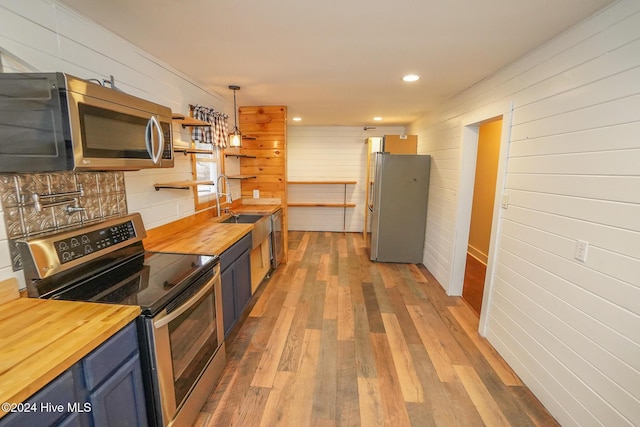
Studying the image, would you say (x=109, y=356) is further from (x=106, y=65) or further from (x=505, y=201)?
(x=505, y=201)

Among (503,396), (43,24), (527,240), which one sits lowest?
(503,396)

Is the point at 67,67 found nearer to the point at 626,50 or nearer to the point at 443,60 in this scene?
the point at 443,60

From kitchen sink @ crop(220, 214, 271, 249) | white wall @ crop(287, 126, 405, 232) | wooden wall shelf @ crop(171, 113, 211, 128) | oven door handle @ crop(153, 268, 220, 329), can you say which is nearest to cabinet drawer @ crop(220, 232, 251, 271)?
oven door handle @ crop(153, 268, 220, 329)

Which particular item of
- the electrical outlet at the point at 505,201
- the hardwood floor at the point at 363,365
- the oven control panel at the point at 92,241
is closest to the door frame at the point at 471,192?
the electrical outlet at the point at 505,201

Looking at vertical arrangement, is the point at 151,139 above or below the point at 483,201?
above

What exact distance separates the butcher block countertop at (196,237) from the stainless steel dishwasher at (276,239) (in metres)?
0.87

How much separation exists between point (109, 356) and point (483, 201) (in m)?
4.60

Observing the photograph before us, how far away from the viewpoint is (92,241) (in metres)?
1.56

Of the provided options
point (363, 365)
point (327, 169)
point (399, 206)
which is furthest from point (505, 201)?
point (327, 169)

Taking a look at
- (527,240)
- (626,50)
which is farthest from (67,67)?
(527,240)

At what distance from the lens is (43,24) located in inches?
57.4

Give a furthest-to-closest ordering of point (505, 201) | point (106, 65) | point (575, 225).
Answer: point (505, 201) < point (106, 65) < point (575, 225)

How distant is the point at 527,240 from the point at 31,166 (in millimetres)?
2915

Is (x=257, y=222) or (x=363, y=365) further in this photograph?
(x=257, y=222)
